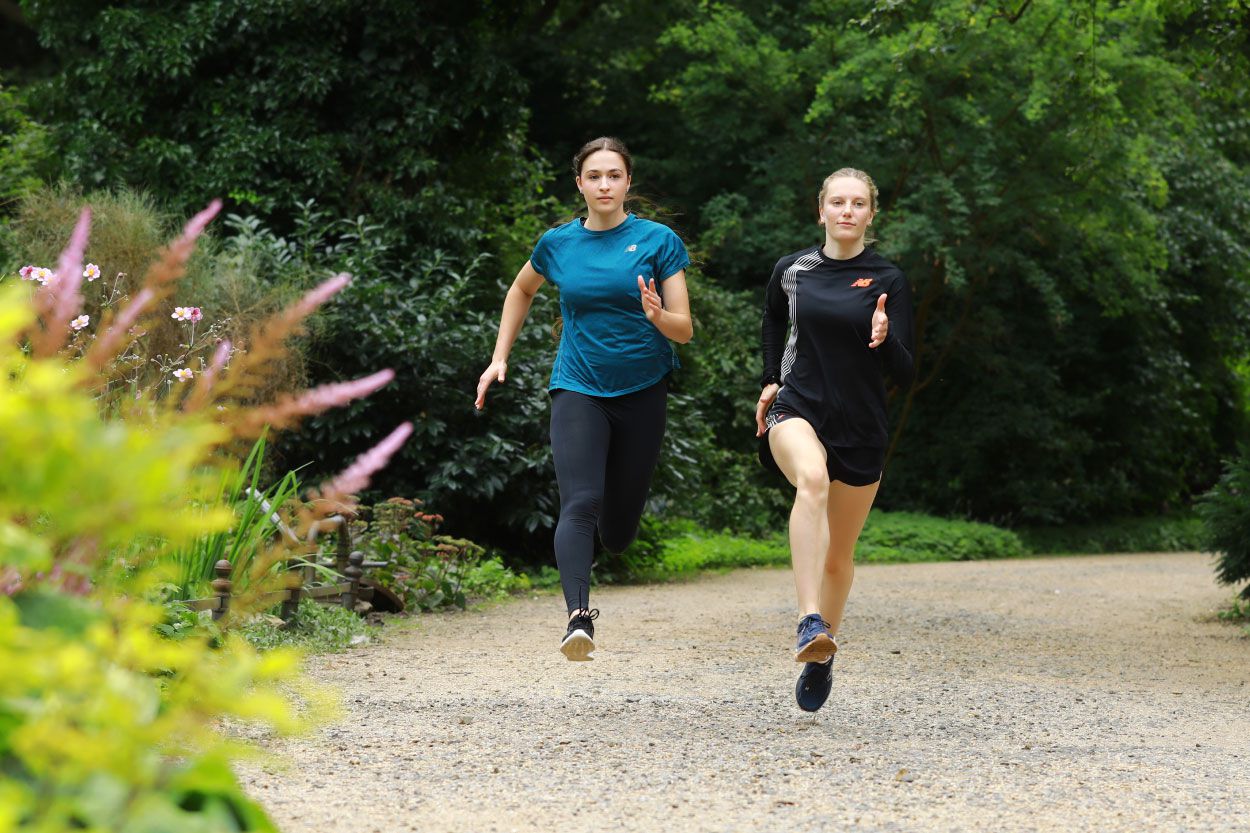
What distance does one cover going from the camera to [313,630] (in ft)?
24.3

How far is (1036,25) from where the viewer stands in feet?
63.3

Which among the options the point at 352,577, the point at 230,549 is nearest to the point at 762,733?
the point at 230,549

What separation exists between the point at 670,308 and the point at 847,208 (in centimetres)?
77

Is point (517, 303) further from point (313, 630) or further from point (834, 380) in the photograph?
point (313, 630)

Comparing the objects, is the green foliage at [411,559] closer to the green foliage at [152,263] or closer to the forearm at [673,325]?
the green foliage at [152,263]

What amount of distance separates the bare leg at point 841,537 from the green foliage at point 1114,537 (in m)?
17.8

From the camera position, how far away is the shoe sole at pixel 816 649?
4902mm

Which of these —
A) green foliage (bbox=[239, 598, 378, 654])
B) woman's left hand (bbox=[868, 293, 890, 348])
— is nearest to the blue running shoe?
woman's left hand (bbox=[868, 293, 890, 348])

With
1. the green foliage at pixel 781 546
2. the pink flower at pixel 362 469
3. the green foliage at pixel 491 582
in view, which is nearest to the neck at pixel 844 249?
the pink flower at pixel 362 469

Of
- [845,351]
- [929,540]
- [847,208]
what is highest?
[847,208]

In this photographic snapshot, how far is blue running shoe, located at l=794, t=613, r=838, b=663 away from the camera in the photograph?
491cm

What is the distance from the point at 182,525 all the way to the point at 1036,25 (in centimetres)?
1926

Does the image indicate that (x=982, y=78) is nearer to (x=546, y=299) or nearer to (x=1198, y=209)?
(x=1198, y=209)

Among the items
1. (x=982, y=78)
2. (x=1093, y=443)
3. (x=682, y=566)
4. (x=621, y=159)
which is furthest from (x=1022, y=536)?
(x=621, y=159)
